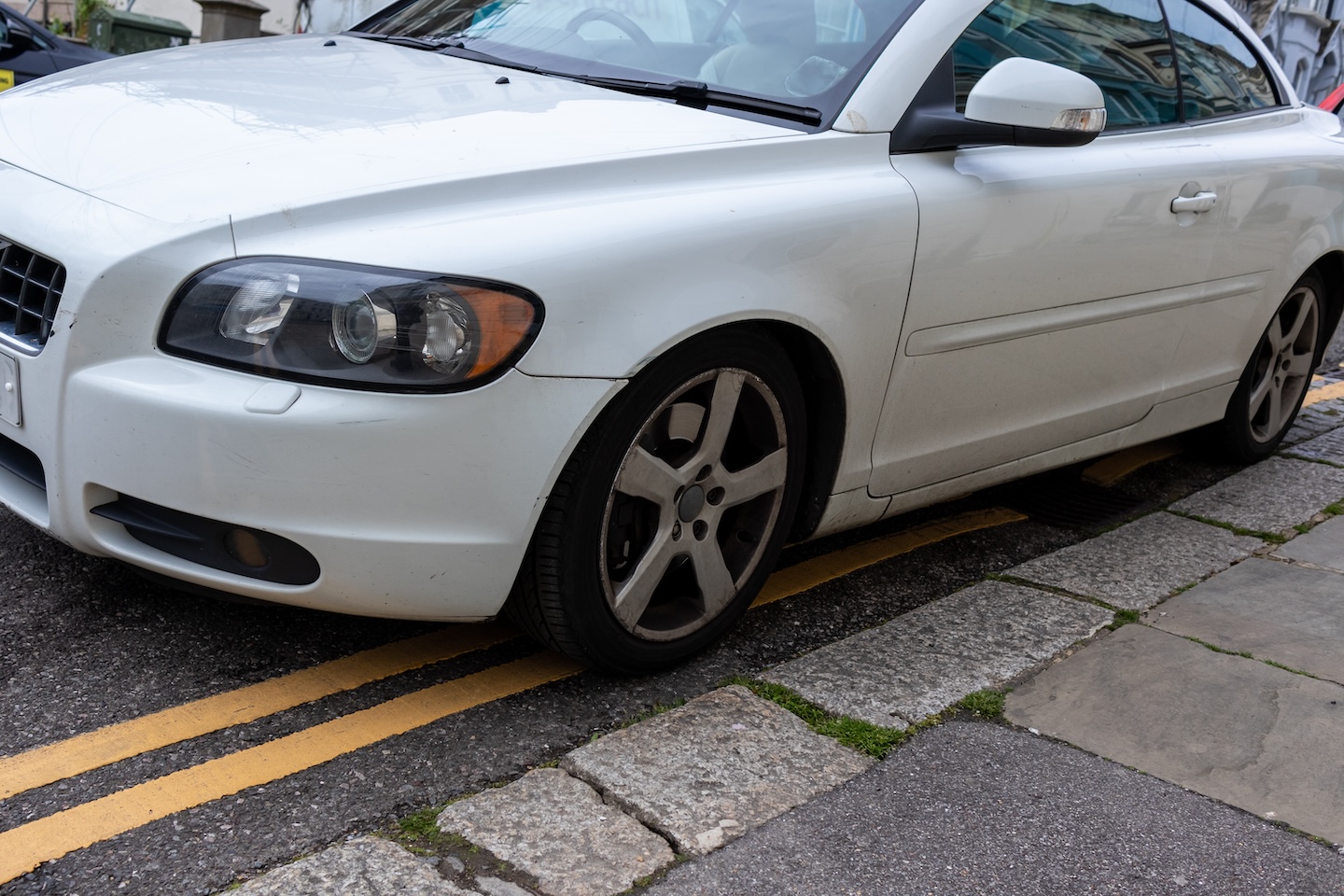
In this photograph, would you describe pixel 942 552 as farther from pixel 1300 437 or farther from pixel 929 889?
pixel 1300 437

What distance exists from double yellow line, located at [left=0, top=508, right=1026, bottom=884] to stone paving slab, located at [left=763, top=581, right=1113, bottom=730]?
578 millimetres

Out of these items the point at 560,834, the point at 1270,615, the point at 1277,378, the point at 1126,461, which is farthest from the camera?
the point at 1126,461

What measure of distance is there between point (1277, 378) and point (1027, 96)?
2.45m

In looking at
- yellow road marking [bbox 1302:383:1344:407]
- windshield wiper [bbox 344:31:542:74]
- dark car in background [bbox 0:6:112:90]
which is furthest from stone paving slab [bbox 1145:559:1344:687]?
dark car in background [bbox 0:6:112:90]

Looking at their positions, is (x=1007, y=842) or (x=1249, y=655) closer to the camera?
(x=1007, y=842)

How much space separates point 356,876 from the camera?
1991 millimetres


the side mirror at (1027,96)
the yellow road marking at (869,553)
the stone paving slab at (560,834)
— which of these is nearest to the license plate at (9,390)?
the stone paving slab at (560,834)

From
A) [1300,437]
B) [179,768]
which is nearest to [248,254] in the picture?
[179,768]

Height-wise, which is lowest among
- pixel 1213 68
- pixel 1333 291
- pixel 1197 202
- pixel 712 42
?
pixel 1333 291

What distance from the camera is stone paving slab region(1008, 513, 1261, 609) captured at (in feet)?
11.6

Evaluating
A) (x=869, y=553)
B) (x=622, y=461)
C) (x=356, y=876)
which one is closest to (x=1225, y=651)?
(x=869, y=553)

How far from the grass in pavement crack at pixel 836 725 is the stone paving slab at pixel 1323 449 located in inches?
129

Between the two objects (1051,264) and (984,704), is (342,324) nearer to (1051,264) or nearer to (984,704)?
(984,704)

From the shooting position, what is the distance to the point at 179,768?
2.27m
